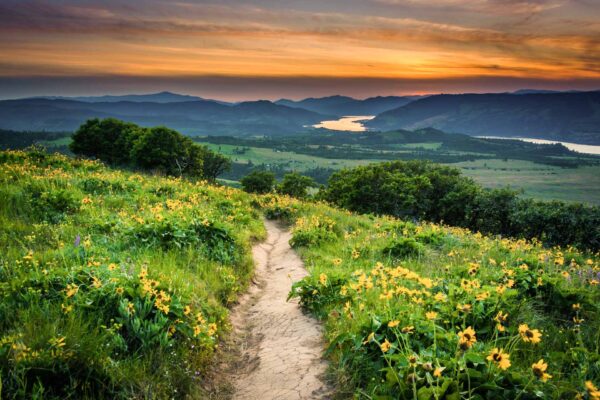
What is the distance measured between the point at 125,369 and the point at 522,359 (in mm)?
4846

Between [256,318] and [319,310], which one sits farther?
[256,318]

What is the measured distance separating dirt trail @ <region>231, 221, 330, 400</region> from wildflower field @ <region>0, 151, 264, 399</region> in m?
0.53

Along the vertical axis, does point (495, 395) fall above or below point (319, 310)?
above

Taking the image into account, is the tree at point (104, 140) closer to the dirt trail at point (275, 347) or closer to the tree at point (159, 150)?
the tree at point (159, 150)

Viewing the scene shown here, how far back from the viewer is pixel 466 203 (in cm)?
4438

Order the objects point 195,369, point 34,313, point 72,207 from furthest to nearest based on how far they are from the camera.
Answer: point 72,207, point 195,369, point 34,313

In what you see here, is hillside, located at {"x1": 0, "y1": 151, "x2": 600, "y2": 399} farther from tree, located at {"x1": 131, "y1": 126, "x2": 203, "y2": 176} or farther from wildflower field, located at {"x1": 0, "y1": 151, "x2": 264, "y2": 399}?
tree, located at {"x1": 131, "y1": 126, "x2": 203, "y2": 176}

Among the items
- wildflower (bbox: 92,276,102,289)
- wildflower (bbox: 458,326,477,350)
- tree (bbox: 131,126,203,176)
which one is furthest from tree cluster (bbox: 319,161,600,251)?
wildflower (bbox: 92,276,102,289)

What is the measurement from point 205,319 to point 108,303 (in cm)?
137

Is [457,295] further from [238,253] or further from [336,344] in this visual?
[238,253]

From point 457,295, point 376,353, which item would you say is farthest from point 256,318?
point 457,295

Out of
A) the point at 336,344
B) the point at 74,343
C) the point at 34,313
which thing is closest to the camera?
the point at 74,343

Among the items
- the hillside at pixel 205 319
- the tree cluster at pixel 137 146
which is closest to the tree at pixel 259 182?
the tree cluster at pixel 137 146

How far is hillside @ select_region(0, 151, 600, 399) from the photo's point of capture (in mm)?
3574
